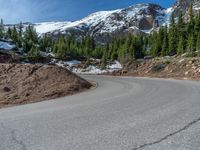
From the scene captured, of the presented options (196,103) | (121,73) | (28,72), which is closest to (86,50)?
(121,73)

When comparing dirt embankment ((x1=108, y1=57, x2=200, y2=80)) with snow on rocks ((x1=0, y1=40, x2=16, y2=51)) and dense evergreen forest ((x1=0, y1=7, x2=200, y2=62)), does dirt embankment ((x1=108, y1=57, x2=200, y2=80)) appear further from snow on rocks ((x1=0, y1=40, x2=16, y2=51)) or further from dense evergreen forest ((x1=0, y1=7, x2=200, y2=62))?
snow on rocks ((x1=0, y1=40, x2=16, y2=51))

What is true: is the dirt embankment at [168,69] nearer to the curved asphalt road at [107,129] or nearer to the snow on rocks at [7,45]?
the curved asphalt road at [107,129]

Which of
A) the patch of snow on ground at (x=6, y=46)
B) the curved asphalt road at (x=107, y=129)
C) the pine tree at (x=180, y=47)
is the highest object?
the patch of snow on ground at (x=6, y=46)

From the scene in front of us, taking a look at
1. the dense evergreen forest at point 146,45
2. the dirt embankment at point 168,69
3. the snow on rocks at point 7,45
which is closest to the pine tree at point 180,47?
the dense evergreen forest at point 146,45

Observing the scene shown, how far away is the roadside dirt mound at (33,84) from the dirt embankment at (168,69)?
1551cm

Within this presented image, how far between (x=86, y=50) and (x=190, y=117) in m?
108

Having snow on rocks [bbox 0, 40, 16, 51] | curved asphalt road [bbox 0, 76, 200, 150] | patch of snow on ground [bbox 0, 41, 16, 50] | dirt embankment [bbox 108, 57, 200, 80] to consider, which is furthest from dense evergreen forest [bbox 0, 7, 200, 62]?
curved asphalt road [bbox 0, 76, 200, 150]

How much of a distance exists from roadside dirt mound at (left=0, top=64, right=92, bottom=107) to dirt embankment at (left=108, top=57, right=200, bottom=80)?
15.5m

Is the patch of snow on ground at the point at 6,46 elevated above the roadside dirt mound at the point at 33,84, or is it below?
above

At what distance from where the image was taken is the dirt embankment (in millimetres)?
39016

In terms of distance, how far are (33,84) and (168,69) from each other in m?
28.1

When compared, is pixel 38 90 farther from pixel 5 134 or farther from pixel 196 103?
pixel 5 134

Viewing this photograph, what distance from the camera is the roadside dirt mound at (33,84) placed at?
19.0 meters

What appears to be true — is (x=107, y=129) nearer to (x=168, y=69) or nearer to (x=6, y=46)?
(x=168, y=69)
